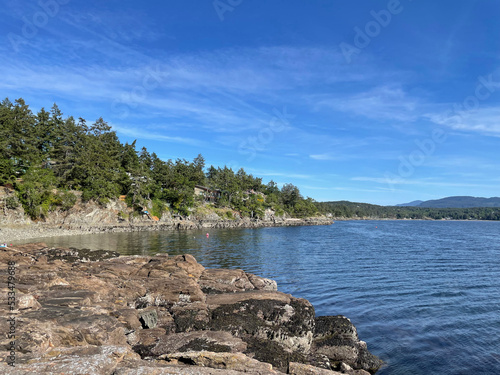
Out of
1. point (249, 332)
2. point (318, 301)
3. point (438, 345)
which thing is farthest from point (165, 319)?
point (438, 345)

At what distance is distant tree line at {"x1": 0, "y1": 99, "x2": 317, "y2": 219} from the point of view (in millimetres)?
66250

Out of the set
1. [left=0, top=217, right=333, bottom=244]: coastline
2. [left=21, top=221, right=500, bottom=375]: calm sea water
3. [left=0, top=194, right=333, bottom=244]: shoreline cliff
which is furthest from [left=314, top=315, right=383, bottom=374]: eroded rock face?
[left=0, top=194, right=333, bottom=244]: shoreline cliff

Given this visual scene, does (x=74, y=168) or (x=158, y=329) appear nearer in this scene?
(x=158, y=329)

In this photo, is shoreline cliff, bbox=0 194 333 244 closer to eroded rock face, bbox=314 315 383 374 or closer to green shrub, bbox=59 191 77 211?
green shrub, bbox=59 191 77 211

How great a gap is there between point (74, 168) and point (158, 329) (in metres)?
79.9

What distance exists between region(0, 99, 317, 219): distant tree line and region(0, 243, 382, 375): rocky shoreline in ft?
189

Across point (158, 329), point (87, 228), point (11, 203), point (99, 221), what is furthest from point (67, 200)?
point (158, 329)

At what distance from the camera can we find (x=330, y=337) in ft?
48.6

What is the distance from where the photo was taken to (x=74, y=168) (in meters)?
78.8

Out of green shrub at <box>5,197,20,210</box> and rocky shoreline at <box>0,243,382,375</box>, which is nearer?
rocky shoreline at <box>0,243,382,375</box>

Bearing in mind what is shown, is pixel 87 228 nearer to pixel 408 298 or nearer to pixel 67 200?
pixel 67 200

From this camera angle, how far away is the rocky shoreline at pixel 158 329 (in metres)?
7.90

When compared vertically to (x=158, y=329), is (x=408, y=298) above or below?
below

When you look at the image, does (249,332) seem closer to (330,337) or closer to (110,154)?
(330,337)
